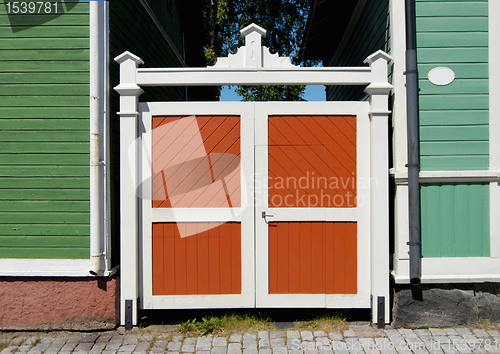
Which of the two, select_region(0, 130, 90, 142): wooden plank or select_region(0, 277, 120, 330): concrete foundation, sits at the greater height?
select_region(0, 130, 90, 142): wooden plank

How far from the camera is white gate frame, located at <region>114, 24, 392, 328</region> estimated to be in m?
3.67

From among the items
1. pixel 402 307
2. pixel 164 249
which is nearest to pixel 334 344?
pixel 402 307

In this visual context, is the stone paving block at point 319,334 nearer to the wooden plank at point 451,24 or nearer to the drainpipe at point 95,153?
the drainpipe at point 95,153

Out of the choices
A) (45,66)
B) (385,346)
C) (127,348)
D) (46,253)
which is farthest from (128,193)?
(385,346)

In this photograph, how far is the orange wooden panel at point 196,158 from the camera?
3764mm

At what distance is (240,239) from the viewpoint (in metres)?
3.76

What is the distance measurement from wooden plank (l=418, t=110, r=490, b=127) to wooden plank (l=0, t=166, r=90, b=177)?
3703mm

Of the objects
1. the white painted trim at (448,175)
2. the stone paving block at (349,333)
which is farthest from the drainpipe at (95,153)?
the white painted trim at (448,175)

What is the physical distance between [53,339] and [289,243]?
8.58 feet

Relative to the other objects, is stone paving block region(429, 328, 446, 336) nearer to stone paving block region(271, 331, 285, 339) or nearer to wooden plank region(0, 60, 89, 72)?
stone paving block region(271, 331, 285, 339)

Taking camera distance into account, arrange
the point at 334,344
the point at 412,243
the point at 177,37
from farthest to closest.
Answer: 1. the point at 177,37
2. the point at 412,243
3. the point at 334,344

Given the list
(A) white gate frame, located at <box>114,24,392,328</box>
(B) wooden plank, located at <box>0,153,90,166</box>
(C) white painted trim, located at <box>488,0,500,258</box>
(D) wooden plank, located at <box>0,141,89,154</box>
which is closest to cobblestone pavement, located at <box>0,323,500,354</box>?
(A) white gate frame, located at <box>114,24,392,328</box>

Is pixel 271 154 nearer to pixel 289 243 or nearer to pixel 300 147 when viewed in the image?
pixel 300 147

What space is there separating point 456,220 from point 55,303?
437cm
